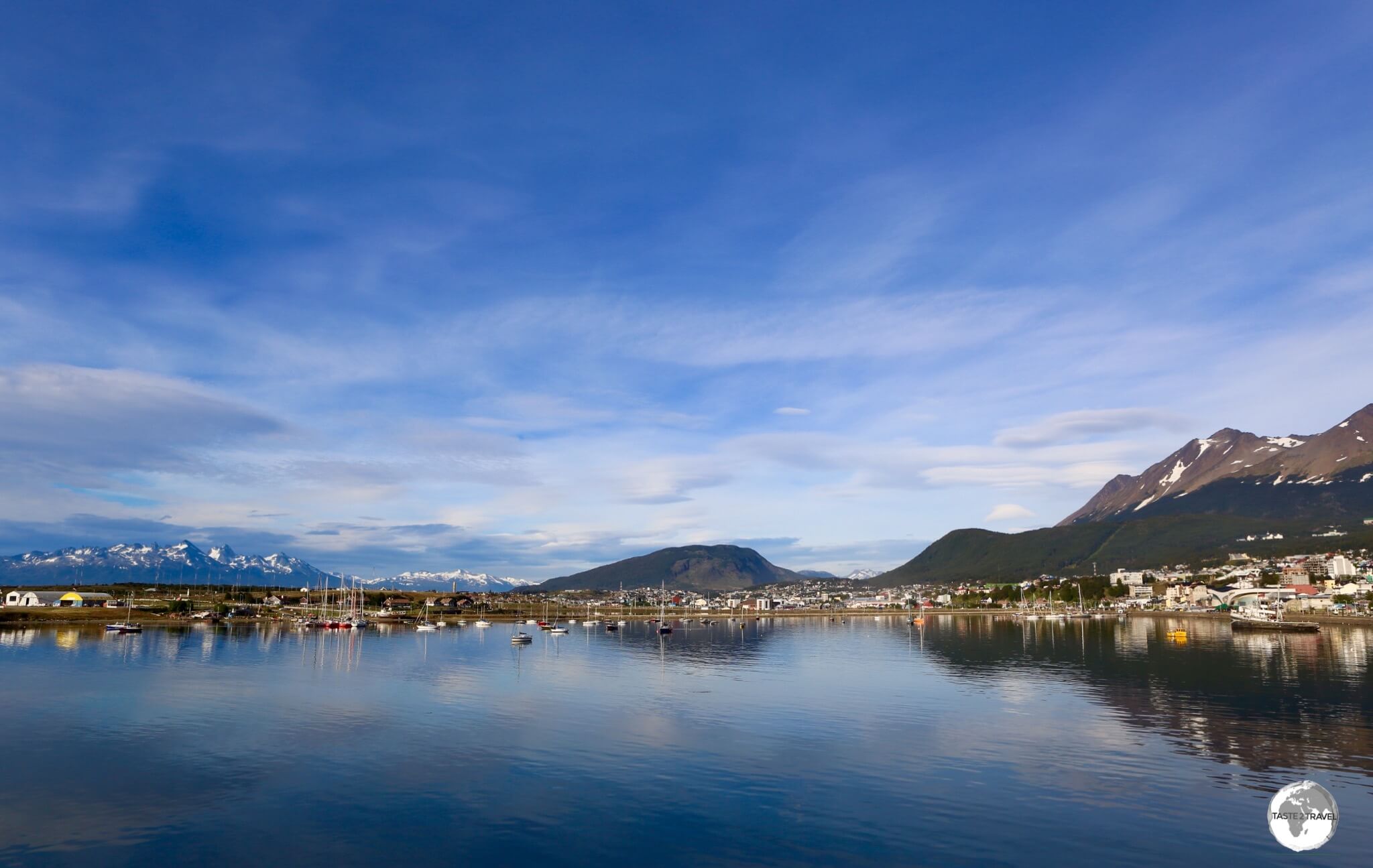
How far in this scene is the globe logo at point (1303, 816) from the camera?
1299 inches

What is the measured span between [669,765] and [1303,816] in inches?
1260

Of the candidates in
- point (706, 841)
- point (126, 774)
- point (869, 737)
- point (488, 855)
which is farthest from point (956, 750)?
point (126, 774)

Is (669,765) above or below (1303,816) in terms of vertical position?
below

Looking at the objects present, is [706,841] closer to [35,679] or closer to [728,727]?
[728,727]

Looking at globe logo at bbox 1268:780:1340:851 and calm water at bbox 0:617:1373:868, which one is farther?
globe logo at bbox 1268:780:1340:851

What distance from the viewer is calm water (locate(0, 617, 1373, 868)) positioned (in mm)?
32656

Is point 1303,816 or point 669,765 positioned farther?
point 669,765

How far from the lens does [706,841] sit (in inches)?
1307

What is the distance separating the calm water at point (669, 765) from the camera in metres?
32.7

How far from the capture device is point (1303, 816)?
34.8 metres

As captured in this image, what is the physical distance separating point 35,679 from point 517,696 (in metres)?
57.3

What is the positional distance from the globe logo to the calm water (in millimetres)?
790

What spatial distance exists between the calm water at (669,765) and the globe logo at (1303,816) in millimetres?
790

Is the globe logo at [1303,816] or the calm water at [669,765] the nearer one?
the calm water at [669,765]
